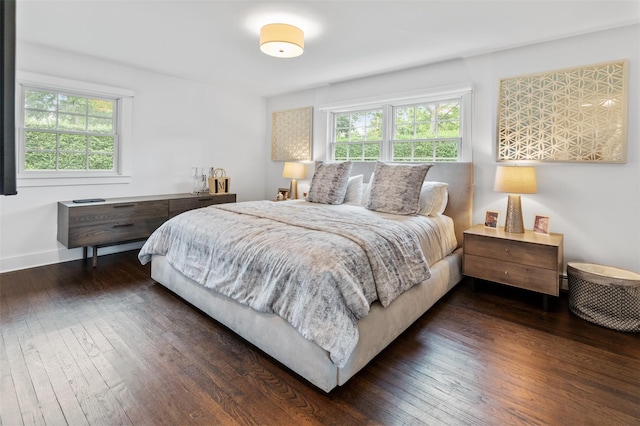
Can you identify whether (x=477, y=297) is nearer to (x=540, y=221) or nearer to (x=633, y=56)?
(x=540, y=221)

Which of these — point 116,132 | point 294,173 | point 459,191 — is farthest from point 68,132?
point 459,191

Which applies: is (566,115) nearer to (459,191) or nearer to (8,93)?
(459,191)

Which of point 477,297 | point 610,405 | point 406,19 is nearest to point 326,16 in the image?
point 406,19

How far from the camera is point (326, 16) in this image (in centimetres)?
264

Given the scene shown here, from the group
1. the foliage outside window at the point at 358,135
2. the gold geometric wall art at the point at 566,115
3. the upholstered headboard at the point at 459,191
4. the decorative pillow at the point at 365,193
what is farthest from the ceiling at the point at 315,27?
the decorative pillow at the point at 365,193

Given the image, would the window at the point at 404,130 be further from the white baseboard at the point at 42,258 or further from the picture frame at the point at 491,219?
the white baseboard at the point at 42,258

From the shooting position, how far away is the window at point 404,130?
3709 millimetres

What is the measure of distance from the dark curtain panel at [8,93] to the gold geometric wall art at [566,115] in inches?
144

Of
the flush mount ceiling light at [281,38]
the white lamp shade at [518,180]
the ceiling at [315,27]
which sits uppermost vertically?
the ceiling at [315,27]

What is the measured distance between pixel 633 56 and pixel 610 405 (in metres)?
2.78

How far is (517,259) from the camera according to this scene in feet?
8.96

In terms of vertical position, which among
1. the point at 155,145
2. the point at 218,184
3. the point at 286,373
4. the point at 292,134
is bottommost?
the point at 286,373

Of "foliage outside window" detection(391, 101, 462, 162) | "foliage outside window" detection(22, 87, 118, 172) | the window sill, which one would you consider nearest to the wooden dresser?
the window sill

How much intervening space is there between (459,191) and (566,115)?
44.7 inches
